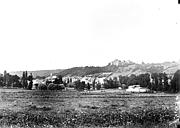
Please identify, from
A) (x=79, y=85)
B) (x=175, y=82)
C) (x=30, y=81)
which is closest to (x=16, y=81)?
(x=30, y=81)

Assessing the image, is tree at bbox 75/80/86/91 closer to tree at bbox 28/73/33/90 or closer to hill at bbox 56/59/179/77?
hill at bbox 56/59/179/77

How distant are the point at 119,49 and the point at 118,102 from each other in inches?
134

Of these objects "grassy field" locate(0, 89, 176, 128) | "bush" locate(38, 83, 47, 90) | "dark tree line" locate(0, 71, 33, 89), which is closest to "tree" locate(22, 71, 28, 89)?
"dark tree line" locate(0, 71, 33, 89)

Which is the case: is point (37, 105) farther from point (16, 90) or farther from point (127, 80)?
point (127, 80)

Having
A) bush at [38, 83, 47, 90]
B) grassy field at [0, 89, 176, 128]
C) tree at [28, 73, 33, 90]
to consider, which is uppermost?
tree at [28, 73, 33, 90]

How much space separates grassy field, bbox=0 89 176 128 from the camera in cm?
1388

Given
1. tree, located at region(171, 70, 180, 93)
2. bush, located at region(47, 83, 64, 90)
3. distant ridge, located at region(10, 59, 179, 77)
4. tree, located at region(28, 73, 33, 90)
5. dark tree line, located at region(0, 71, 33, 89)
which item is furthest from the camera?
bush, located at region(47, 83, 64, 90)

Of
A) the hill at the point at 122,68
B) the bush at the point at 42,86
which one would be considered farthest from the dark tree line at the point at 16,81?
the hill at the point at 122,68

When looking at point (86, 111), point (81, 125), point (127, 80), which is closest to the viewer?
point (81, 125)

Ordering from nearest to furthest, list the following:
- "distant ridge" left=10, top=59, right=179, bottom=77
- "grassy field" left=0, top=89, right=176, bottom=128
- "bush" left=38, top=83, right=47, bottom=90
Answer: "grassy field" left=0, top=89, right=176, bottom=128, "distant ridge" left=10, top=59, right=179, bottom=77, "bush" left=38, top=83, right=47, bottom=90

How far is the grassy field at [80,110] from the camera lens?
13.9 metres

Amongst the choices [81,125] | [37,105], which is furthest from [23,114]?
[81,125]

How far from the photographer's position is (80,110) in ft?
47.1

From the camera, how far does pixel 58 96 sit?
14891 mm
